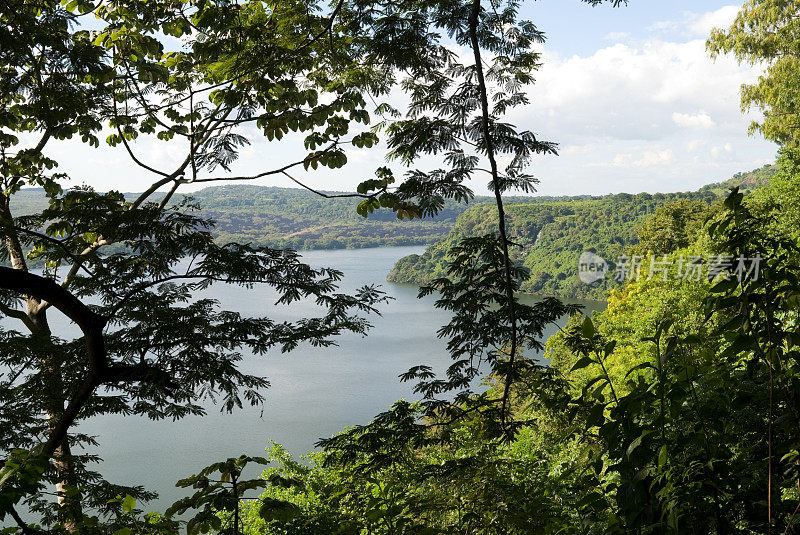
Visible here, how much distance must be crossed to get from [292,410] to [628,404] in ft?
74.2

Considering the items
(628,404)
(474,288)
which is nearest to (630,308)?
(474,288)

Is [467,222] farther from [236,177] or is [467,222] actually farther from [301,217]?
[236,177]

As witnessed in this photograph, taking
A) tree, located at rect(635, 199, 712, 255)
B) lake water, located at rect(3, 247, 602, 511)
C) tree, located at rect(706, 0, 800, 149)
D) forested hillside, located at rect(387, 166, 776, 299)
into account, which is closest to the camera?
tree, located at rect(706, 0, 800, 149)

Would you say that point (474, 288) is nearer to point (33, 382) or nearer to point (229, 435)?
point (33, 382)

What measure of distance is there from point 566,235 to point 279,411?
41070 mm

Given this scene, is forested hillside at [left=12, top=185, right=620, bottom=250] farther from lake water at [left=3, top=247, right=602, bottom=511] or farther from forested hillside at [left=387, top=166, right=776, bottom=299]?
lake water at [left=3, top=247, right=602, bottom=511]

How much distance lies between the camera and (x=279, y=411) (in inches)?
882

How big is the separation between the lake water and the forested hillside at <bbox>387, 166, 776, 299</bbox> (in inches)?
609

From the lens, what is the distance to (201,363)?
318cm

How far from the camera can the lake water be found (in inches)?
695

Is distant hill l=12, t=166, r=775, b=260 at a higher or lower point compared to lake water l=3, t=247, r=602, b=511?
higher

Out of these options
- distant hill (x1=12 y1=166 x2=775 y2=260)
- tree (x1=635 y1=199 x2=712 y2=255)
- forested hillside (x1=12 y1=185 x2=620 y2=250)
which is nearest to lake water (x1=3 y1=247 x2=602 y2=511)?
tree (x1=635 y1=199 x2=712 y2=255)

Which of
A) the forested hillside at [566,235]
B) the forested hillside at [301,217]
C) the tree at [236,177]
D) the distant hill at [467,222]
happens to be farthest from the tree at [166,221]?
the forested hillside at [566,235]

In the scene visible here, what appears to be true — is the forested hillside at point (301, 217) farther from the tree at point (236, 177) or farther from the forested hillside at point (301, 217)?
the tree at point (236, 177)
